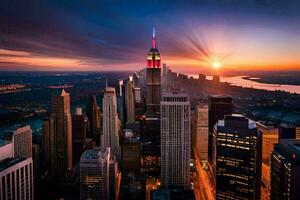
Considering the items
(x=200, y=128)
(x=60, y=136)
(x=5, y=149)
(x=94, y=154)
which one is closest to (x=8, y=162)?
(x=5, y=149)

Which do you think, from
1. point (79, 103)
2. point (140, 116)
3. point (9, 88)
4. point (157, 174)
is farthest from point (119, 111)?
point (9, 88)

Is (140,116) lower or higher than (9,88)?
lower

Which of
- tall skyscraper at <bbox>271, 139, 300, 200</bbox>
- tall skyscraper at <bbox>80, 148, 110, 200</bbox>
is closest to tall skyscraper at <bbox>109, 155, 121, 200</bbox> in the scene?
tall skyscraper at <bbox>80, 148, 110, 200</bbox>

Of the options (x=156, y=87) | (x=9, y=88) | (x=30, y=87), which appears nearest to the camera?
(x=9, y=88)

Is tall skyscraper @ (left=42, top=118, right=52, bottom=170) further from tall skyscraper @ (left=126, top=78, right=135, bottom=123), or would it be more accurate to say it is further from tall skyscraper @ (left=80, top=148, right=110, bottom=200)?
tall skyscraper @ (left=126, top=78, right=135, bottom=123)

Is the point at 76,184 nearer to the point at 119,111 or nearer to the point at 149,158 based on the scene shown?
the point at 149,158

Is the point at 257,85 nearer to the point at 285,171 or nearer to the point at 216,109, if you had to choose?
the point at 285,171
